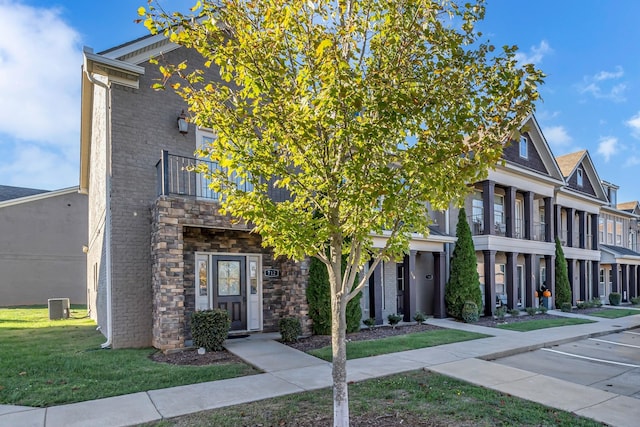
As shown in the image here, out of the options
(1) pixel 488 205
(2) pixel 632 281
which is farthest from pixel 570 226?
(2) pixel 632 281

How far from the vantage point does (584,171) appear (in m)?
22.9

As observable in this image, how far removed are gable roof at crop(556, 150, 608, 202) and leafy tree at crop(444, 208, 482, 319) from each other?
9796 mm

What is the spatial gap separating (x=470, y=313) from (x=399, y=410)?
32.6 ft

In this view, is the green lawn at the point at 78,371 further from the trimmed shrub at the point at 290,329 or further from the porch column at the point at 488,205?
the porch column at the point at 488,205

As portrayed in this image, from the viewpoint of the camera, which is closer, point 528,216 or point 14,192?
point 528,216

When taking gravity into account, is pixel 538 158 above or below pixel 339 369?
above

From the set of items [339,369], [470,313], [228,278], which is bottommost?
[470,313]

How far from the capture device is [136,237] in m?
9.48

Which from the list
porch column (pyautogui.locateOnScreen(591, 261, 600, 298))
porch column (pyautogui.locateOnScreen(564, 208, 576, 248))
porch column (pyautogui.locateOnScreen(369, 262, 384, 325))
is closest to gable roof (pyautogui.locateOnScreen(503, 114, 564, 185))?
porch column (pyautogui.locateOnScreen(564, 208, 576, 248))

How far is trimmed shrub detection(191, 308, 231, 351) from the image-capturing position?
880 centimetres

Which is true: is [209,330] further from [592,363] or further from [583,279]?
[583,279]

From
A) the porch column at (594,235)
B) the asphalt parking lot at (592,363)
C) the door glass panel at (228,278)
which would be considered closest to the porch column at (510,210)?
the asphalt parking lot at (592,363)

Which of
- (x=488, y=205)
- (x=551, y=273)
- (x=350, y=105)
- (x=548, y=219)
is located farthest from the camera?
→ (x=548, y=219)

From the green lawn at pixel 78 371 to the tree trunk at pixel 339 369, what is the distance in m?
3.01
